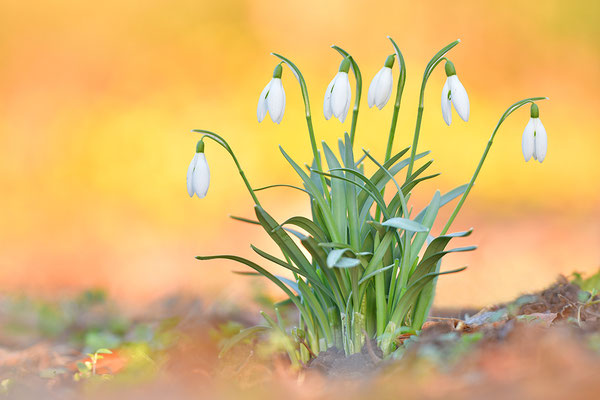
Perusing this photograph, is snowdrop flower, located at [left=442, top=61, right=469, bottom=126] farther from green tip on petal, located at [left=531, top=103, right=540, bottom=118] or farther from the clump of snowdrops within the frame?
green tip on petal, located at [left=531, top=103, right=540, bottom=118]

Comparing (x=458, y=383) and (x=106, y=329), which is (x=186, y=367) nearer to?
(x=458, y=383)

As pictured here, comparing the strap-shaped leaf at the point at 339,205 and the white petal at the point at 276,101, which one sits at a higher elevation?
the white petal at the point at 276,101

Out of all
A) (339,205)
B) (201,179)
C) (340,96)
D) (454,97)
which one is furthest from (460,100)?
(201,179)

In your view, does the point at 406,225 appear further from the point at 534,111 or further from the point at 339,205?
the point at 534,111

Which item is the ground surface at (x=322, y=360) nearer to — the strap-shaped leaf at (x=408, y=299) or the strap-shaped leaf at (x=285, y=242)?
the strap-shaped leaf at (x=408, y=299)

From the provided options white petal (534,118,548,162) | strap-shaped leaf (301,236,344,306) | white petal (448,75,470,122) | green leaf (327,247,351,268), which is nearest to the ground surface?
strap-shaped leaf (301,236,344,306)

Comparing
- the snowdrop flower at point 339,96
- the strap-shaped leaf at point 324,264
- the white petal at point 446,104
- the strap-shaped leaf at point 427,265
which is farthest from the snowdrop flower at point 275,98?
the strap-shaped leaf at point 427,265

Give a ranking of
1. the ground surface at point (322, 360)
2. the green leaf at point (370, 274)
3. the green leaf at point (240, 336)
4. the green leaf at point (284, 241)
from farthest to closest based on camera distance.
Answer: the green leaf at point (240, 336)
the green leaf at point (284, 241)
the green leaf at point (370, 274)
the ground surface at point (322, 360)
